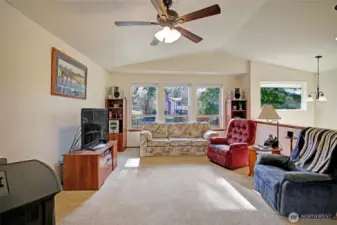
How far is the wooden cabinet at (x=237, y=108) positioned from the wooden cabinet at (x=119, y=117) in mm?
3171

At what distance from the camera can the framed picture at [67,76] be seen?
3671mm

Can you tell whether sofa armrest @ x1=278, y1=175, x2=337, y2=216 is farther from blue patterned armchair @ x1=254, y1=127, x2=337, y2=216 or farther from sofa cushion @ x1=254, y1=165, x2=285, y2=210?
sofa cushion @ x1=254, y1=165, x2=285, y2=210

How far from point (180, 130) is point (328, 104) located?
430 cm

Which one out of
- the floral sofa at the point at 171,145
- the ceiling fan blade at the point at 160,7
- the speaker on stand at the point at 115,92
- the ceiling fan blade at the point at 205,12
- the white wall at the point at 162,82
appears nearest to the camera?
the ceiling fan blade at the point at 160,7

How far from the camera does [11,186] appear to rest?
54.4 inches

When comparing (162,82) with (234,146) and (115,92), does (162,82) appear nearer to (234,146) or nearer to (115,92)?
(115,92)

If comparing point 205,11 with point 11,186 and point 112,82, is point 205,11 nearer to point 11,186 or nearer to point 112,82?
point 11,186

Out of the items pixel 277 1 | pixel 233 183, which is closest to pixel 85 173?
pixel 233 183

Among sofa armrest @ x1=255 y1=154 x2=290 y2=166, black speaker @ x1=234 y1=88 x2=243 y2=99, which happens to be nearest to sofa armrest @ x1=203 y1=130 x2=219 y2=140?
black speaker @ x1=234 y1=88 x2=243 y2=99

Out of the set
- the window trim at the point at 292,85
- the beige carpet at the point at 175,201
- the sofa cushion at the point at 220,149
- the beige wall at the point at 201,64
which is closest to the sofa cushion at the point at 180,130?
the sofa cushion at the point at 220,149

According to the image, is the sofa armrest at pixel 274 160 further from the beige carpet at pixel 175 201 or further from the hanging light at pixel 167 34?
the hanging light at pixel 167 34

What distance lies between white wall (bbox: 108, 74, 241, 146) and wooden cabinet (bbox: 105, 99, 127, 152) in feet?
1.33

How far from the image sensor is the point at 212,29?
4.82 meters

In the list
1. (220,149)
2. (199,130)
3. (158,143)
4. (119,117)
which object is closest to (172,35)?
(220,149)
